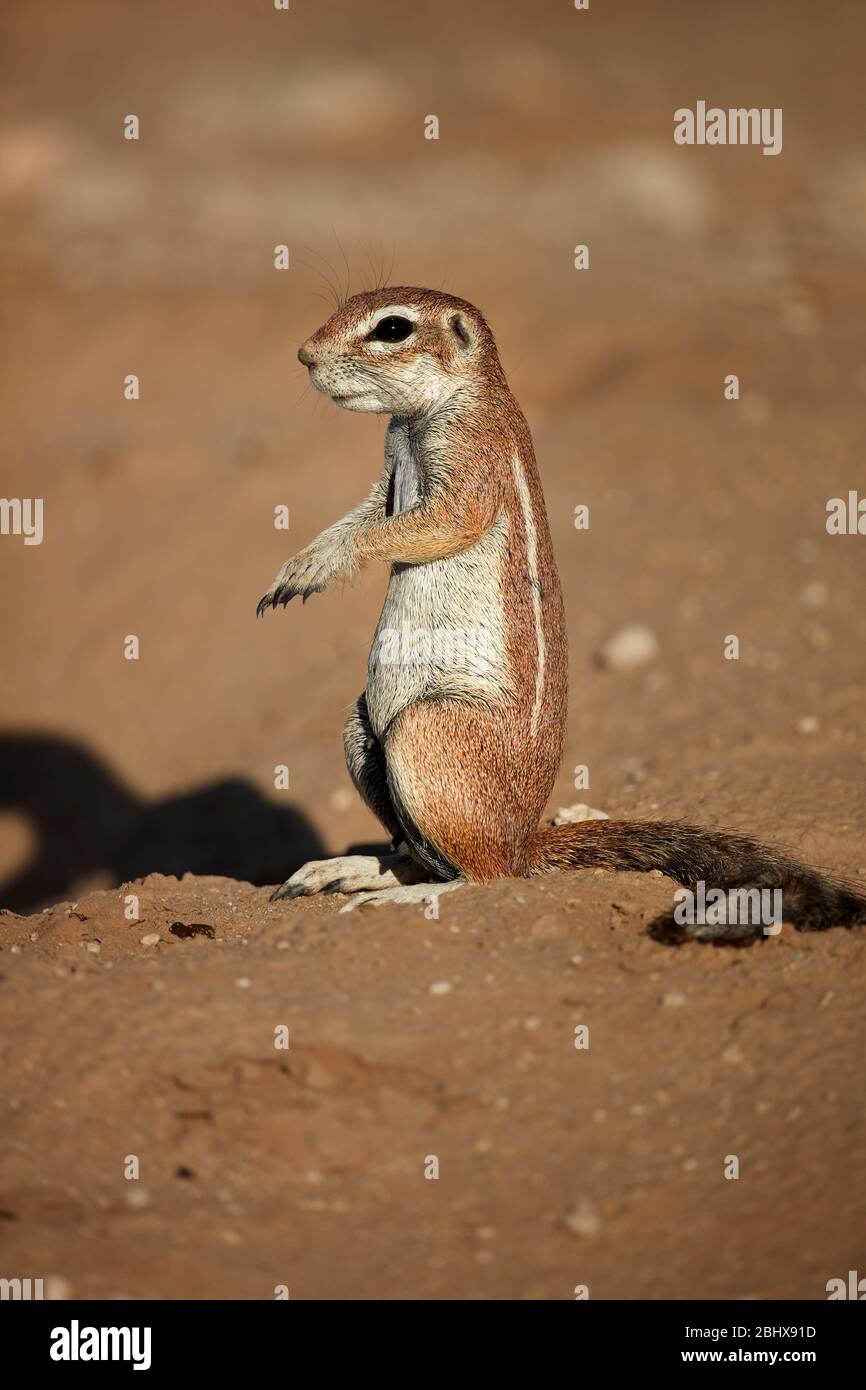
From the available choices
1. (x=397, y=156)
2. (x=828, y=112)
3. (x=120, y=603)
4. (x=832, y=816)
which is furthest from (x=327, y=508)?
(x=828, y=112)

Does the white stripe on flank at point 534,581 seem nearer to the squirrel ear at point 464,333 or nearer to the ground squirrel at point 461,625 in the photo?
the ground squirrel at point 461,625

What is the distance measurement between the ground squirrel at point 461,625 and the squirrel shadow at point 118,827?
2528 mm

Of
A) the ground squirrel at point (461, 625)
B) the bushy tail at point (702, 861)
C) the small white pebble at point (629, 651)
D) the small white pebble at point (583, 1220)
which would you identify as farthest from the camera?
the small white pebble at point (629, 651)

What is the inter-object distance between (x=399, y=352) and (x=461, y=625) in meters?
1.21

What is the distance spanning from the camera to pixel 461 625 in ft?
19.6

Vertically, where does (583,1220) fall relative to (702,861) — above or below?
below

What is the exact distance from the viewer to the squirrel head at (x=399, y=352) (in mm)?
6070

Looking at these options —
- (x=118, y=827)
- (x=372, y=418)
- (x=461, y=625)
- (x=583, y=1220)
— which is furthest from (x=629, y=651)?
(x=583, y=1220)

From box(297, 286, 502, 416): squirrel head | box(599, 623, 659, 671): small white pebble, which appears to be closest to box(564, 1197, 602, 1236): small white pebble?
box(297, 286, 502, 416): squirrel head

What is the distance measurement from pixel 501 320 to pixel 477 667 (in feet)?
32.7

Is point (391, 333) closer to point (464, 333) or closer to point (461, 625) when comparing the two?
point (464, 333)

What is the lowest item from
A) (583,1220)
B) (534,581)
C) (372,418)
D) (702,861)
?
(583,1220)

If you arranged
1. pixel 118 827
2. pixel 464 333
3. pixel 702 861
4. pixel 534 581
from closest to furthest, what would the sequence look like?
pixel 702 861, pixel 534 581, pixel 464 333, pixel 118 827

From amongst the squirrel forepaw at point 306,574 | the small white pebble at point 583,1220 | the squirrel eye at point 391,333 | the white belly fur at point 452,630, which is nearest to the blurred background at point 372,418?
the squirrel forepaw at point 306,574
